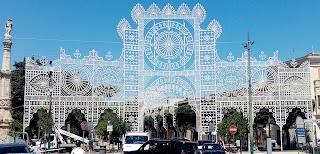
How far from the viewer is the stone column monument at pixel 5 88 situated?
40.8m

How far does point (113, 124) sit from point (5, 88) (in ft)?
39.3

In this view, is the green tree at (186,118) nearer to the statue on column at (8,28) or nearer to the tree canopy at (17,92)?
the tree canopy at (17,92)

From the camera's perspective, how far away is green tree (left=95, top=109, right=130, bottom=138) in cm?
3891

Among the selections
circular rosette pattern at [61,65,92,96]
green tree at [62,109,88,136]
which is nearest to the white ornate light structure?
circular rosette pattern at [61,65,92,96]

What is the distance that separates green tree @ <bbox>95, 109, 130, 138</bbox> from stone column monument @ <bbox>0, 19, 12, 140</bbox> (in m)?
9.28

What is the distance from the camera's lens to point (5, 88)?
41.6 meters

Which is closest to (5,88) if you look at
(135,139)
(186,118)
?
(135,139)

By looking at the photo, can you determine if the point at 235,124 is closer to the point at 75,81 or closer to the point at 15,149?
the point at 75,81

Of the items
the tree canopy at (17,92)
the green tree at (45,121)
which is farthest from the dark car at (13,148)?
the tree canopy at (17,92)

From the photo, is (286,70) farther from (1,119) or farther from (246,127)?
(1,119)

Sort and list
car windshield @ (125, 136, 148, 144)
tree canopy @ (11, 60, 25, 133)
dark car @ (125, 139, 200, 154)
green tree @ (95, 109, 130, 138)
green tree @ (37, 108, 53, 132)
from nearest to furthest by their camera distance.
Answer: dark car @ (125, 139, 200, 154) < car windshield @ (125, 136, 148, 144) < green tree @ (37, 108, 53, 132) < green tree @ (95, 109, 130, 138) < tree canopy @ (11, 60, 25, 133)

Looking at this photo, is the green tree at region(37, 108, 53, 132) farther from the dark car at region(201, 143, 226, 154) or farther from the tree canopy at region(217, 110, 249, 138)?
the dark car at region(201, 143, 226, 154)

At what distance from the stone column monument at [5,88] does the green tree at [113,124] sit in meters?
9.28

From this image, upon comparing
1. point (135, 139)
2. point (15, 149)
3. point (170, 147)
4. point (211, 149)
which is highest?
point (15, 149)
